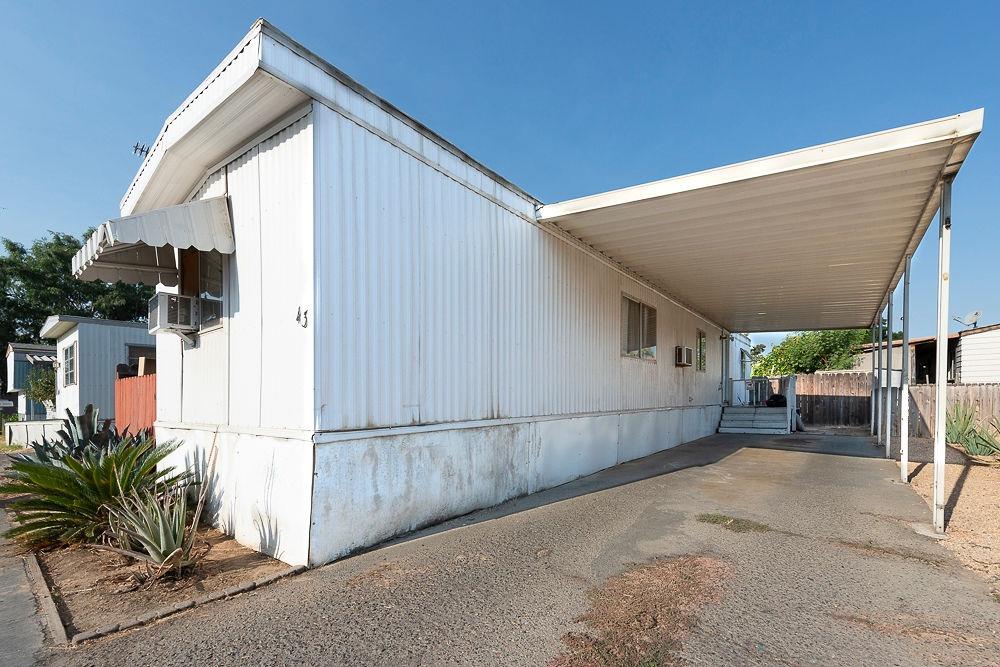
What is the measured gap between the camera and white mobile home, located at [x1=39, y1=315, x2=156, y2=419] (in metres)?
12.8

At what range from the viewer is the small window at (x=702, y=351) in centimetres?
1394

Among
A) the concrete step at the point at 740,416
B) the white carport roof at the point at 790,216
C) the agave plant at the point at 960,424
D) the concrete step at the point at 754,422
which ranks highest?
the white carport roof at the point at 790,216

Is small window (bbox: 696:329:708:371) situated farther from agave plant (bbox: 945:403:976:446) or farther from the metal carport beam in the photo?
the metal carport beam

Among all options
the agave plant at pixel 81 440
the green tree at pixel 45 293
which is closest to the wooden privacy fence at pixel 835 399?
the agave plant at pixel 81 440

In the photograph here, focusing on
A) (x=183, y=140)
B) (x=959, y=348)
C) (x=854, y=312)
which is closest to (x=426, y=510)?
(x=183, y=140)

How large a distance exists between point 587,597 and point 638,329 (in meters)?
7.04

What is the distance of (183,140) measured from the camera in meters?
4.65

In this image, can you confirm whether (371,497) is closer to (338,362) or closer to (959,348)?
(338,362)

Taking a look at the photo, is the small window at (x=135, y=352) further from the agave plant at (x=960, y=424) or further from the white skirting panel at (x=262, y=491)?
the agave plant at (x=960, y=424)

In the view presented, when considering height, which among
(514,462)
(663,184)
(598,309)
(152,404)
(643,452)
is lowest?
(643,452)

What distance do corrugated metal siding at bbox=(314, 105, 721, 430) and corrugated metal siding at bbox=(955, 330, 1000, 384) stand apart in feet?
49.4

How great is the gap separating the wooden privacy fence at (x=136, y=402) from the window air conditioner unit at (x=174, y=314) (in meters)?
2.62

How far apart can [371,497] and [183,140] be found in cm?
367

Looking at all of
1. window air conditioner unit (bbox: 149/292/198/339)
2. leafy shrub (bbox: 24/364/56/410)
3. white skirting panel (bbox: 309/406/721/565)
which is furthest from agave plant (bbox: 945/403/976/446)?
leafy shrub (bbox: 24/364/56/410)
